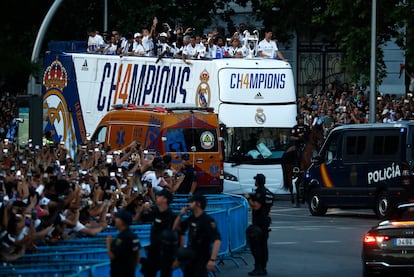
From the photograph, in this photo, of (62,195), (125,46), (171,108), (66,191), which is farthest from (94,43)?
(66,191)

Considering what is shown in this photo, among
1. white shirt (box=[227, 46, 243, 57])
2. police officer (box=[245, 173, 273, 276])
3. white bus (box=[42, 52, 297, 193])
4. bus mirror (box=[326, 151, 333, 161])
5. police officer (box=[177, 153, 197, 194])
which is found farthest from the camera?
white shirt (box=[227, 46, 243, 57])

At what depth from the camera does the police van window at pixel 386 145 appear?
28594 millimetres

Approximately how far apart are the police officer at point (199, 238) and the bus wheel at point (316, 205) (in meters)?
16.0

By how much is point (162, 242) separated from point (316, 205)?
663 inches

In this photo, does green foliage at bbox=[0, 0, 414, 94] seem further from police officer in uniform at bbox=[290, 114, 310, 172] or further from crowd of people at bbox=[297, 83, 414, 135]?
police officer in uniform at bbox=[290, 114, 310, 172]

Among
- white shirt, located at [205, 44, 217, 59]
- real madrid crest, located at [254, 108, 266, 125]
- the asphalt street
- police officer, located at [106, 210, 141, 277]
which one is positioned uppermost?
white shirt, located at [205, 44, 217, 59]

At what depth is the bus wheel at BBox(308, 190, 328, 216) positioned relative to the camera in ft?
100

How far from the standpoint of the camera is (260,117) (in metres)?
35.0

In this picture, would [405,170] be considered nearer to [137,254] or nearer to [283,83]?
[283,83]

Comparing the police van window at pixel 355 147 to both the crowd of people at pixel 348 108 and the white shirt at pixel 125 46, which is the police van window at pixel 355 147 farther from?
the white shirt at pixel 125 46

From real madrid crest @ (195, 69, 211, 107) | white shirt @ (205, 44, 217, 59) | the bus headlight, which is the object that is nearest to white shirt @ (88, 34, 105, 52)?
white shirt @ (205, 44, 217, 59)

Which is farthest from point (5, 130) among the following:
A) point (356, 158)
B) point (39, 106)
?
point (39, 106)

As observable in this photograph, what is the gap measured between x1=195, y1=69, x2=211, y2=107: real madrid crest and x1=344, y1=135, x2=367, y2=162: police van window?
6.00 m

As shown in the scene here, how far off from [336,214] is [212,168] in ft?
10.4
